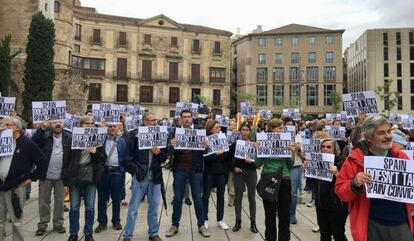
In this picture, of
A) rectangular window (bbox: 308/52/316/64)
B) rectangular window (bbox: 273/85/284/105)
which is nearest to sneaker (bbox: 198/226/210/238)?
rectangular window (bbox: 273/85/284/105)

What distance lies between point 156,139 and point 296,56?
65.2 m

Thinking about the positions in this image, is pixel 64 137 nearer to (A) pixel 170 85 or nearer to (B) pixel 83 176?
(B) pixel 83 176

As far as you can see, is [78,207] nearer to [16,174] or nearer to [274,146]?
[16,174]

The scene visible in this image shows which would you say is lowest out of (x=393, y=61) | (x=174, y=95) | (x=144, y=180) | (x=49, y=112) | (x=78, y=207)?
(x=78, y=207)

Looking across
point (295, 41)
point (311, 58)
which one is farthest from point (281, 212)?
point (311, 58)

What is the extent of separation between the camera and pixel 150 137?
6.88 m

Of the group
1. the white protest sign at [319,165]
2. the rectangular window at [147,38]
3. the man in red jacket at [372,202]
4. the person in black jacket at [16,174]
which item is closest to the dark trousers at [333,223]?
the white protest sign at [319,165]

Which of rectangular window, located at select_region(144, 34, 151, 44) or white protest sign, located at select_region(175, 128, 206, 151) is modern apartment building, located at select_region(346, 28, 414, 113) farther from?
white protest sign, located at select_region(175, 128, 206, 151)

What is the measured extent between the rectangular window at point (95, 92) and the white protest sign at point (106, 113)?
47829 mm

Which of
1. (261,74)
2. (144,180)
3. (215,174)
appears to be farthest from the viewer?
(261,74)

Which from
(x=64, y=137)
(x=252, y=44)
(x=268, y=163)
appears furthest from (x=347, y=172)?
(x=252, y=44)

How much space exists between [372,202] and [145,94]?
5840 cm

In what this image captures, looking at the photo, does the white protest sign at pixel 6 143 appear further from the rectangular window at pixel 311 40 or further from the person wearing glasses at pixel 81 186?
the rectangular window at pixel 311 40

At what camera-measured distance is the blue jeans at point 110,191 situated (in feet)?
24.9
